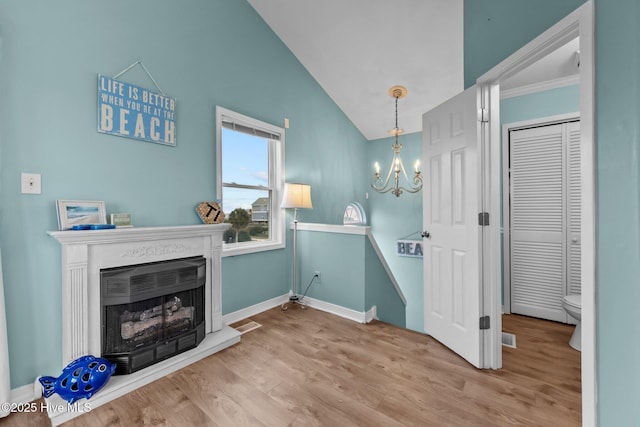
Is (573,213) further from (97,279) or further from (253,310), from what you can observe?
(97,279)

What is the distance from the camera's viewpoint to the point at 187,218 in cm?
252

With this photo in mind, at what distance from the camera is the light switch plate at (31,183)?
1704 mm

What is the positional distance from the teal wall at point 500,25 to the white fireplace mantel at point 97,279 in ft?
8.74

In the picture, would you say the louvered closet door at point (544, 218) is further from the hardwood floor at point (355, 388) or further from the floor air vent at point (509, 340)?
the floor air vent at point (509, 340)

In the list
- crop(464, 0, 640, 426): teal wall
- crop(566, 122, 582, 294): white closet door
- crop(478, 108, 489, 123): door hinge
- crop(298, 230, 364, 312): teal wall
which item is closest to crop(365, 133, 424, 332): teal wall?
crop(566, 122, 582, 294): white closet door

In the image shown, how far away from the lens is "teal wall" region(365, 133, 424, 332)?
15.3 ft

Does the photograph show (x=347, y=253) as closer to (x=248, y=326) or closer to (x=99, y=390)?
(x=248, y=326)

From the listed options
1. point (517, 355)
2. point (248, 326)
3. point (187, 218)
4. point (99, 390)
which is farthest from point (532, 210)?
point (99, 390)

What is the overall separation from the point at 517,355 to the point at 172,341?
270 centimetres

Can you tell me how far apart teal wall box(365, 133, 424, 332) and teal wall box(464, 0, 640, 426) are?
340cm

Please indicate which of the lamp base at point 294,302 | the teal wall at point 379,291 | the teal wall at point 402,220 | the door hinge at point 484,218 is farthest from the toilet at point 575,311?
the lamp base at point 294,302

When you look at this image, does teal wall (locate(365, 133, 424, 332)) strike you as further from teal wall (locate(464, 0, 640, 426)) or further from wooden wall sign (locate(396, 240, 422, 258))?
teal wall (locate(464, 0, 640, 426))

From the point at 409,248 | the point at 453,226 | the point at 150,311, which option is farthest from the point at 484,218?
the point at 409,248

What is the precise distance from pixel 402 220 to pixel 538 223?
206 cm
